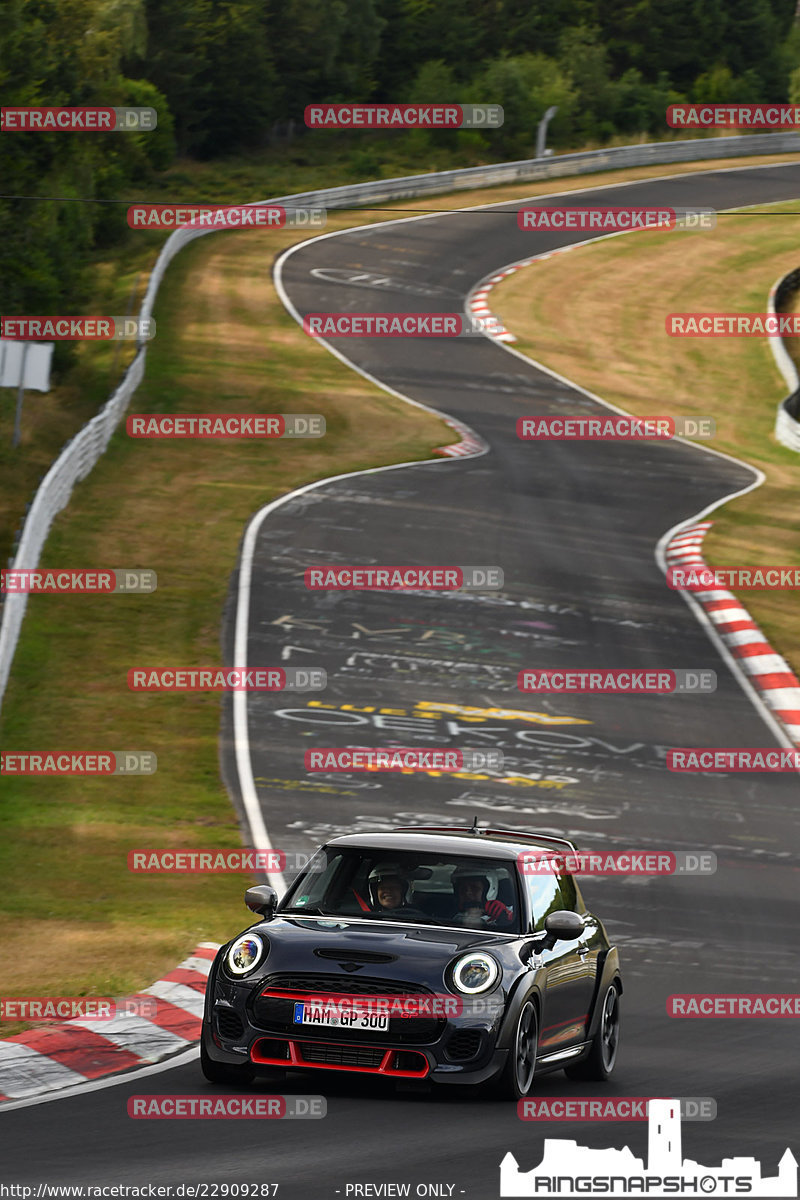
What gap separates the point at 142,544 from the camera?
1130 inches

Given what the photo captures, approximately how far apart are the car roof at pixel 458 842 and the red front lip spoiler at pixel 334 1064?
134cm

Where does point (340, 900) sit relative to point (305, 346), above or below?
above

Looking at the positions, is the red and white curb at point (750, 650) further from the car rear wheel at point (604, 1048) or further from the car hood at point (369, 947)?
the car hood at point (369, 947)

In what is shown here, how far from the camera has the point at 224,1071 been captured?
8594mm

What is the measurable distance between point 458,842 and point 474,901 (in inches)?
17.1

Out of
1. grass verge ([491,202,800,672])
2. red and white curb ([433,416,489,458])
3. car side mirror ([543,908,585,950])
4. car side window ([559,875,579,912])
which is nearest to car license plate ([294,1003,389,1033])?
car side mirror ([543,908,585,950])

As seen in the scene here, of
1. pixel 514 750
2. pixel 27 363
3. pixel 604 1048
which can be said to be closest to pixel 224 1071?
pixel 604 1048

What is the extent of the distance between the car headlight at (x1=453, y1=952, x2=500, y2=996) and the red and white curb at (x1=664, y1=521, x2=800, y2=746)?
12.9m

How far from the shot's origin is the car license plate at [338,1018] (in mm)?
8398

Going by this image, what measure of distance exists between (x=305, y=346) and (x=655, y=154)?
3102 cm

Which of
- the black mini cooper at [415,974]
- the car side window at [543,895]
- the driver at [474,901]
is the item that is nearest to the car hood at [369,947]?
the black mini cooper at [415,974]

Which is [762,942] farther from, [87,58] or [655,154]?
[655,154]

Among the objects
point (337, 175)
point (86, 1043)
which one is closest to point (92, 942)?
point (86, 1043)

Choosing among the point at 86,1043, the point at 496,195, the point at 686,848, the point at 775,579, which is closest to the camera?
the point at 86,1043
